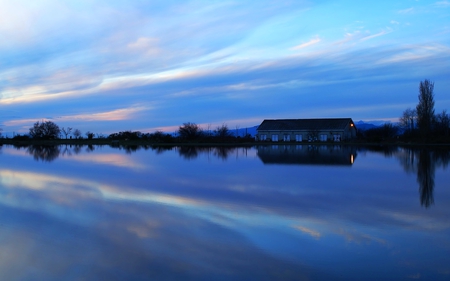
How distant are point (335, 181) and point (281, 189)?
97.3 inches

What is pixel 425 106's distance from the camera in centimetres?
4647

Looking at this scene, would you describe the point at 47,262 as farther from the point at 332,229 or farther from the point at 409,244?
the point at 409,244

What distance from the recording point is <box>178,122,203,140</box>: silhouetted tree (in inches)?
2205

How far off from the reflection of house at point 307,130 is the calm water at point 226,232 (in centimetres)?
4100

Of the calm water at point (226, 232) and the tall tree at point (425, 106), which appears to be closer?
the calm water at point (226, 232)

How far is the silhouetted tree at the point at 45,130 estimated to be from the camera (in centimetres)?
6831

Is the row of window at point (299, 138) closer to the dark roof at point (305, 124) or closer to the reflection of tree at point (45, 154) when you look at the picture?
the dark roof at point (305, 124)

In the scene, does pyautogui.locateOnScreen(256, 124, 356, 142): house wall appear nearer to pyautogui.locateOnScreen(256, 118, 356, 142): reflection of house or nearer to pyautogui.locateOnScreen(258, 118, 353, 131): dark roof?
pyautogui.locateOnScreen(256, 118, 356, 142): reflection of house

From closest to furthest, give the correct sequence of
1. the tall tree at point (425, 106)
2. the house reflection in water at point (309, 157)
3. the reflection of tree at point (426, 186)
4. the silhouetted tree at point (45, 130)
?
the reflection of tree at point (426, 186) < the house reflection in water at point (309, 157) < the tall tree at point (425, 106) < the silhouetted tree at point (45, 130)

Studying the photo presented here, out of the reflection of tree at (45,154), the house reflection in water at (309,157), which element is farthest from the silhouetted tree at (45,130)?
the house reflection in water at (309,157)

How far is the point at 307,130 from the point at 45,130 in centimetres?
4412

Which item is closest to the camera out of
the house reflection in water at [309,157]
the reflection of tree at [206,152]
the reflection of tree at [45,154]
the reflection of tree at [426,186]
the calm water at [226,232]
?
the calm water at [226,232]

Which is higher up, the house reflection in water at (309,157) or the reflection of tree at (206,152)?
the reflection of tree at (206,152)

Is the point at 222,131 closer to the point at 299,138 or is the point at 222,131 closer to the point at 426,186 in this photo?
the point at 299,138
